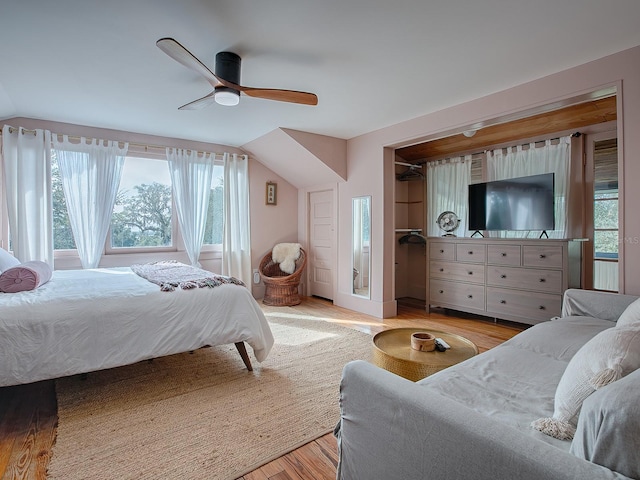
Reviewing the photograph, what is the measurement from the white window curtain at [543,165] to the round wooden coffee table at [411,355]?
8.28 ft

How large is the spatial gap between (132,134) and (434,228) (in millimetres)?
4373

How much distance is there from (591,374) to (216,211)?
476 centimetres

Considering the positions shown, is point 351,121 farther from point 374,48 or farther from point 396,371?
point 396,371

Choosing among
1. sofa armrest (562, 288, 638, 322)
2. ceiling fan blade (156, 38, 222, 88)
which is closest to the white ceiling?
ceiling fan blade (156, 38, 222, 88)

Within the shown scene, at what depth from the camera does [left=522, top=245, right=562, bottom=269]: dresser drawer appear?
11.4 feet

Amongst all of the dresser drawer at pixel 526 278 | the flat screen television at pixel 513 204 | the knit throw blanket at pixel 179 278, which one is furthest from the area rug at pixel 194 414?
the flat screen television at pixel 513 204

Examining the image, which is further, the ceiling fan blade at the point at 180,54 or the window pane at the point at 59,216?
the window pane at the point at 59,216

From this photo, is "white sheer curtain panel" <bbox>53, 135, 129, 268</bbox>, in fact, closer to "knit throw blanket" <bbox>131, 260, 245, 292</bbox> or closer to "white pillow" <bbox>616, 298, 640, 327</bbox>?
"knit throw blanket" <bbox>131, 260, 245, 292</bbox>

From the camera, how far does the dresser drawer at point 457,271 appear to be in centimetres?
411

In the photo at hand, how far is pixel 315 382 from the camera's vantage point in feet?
8.13

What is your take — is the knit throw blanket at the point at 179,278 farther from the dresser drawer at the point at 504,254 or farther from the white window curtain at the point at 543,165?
the white window curtain at the point at 543,165

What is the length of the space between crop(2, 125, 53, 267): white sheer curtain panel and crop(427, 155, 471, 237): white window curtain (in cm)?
490

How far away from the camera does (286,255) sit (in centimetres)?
534

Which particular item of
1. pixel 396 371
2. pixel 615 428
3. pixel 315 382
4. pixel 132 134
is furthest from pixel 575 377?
pixel 132 134
